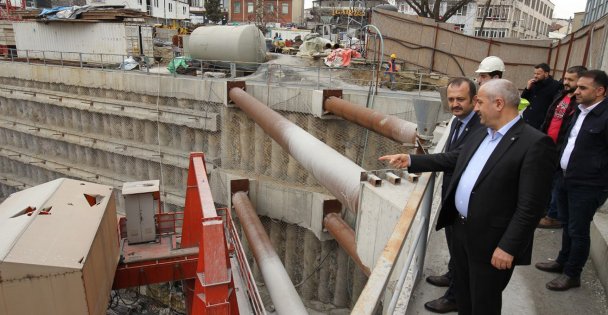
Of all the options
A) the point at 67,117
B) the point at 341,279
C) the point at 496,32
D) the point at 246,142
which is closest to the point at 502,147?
the point at 341,279

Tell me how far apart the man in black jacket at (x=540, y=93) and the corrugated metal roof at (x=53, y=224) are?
22.2 feet

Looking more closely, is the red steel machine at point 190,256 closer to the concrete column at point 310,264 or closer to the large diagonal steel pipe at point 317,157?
the large diagonal steel pipe at point 317,157

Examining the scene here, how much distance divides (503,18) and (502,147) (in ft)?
193

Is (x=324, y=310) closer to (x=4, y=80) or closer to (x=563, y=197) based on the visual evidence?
(x=563, y=197)

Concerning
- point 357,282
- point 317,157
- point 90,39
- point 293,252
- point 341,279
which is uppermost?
point 90,39

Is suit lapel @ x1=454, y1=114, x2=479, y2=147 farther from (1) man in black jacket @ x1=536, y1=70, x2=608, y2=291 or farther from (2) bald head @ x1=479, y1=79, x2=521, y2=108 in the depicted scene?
(1) man in black jacket @ x1=536, y1=70, x2=608, y2=291

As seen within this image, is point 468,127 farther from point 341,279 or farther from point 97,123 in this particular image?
point 97,123

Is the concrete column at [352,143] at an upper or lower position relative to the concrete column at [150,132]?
upper

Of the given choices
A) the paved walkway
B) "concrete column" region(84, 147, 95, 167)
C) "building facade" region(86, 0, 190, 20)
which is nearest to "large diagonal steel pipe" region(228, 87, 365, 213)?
the paved walkway

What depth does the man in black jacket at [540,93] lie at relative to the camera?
20.2ft

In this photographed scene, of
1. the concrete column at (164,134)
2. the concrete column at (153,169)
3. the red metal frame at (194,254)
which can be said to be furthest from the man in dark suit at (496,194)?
the concrete column at (153,169)

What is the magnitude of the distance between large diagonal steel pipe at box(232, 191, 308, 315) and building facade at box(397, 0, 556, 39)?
144 ft

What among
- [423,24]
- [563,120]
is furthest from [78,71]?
[563,120]

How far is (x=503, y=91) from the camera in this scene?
2.55m
